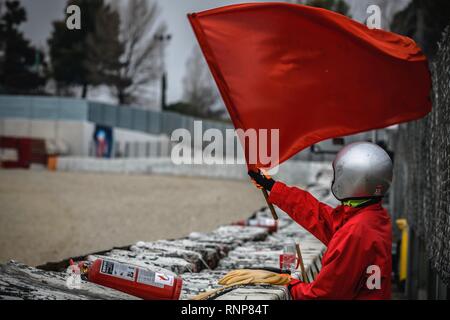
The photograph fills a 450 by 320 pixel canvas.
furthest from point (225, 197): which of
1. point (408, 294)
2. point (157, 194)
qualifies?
point (408, 294)

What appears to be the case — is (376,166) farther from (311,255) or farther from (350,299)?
(311,255)

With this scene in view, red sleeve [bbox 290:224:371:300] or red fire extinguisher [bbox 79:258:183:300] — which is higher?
red sleeve [bbox 290:224:371:300]

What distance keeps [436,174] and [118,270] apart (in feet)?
11.0

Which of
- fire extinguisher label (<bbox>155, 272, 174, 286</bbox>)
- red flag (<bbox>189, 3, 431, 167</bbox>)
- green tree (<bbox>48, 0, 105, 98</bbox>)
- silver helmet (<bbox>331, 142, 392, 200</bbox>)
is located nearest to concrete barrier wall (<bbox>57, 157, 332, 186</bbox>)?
green tree (<bbox>48, 0, 105, 98</bbox>)

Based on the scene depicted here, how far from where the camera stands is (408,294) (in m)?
9.19

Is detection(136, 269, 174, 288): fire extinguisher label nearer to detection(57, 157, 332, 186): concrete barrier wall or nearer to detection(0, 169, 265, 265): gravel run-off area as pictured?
detection(0, 169, 265, 265): gravel run-off area

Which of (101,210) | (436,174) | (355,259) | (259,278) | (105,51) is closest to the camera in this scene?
(355,259)

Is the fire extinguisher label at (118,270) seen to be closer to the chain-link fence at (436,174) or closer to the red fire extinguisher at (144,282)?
the red fire extinguisher at (144,282)

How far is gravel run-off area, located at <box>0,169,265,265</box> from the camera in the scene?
475 inches

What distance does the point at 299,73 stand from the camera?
189 inches

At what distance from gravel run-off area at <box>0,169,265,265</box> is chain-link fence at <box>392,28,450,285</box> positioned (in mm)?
5548

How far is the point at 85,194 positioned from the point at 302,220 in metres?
18.3

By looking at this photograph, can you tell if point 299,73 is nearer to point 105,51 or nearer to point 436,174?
point 436,174

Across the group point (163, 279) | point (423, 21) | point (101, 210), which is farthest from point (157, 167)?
point (163, 279)
